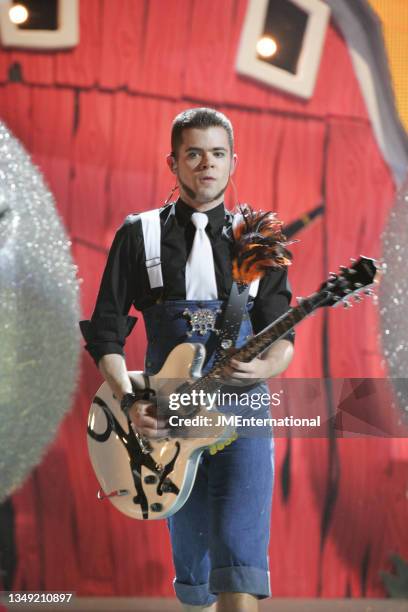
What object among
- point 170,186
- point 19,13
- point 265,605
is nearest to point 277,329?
point 170,186

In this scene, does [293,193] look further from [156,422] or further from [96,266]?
[156,422]

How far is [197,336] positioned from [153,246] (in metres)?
0.36

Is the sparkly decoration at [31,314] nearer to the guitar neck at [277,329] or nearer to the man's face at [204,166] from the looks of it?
the man's face at [204,166]

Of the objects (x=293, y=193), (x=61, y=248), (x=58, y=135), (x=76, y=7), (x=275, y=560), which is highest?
(x=76, y=7)

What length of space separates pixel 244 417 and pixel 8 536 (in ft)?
3.47

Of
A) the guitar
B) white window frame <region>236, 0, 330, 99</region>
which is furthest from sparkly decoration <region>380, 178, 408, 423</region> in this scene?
white window frame <region>236, 0, 330, 99</region>

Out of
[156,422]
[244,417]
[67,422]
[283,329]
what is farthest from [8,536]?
[283,329]

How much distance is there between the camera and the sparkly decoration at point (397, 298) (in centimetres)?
317

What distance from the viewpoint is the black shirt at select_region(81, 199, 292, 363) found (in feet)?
9.59

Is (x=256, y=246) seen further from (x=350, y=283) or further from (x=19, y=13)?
(x=19, y=13)

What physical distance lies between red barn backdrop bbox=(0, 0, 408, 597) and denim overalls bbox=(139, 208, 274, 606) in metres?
0.28

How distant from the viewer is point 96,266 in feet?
10.6

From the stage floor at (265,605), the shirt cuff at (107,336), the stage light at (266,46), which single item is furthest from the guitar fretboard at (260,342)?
the stage light at (266,46)

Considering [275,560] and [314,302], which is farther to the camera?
[275,560]
